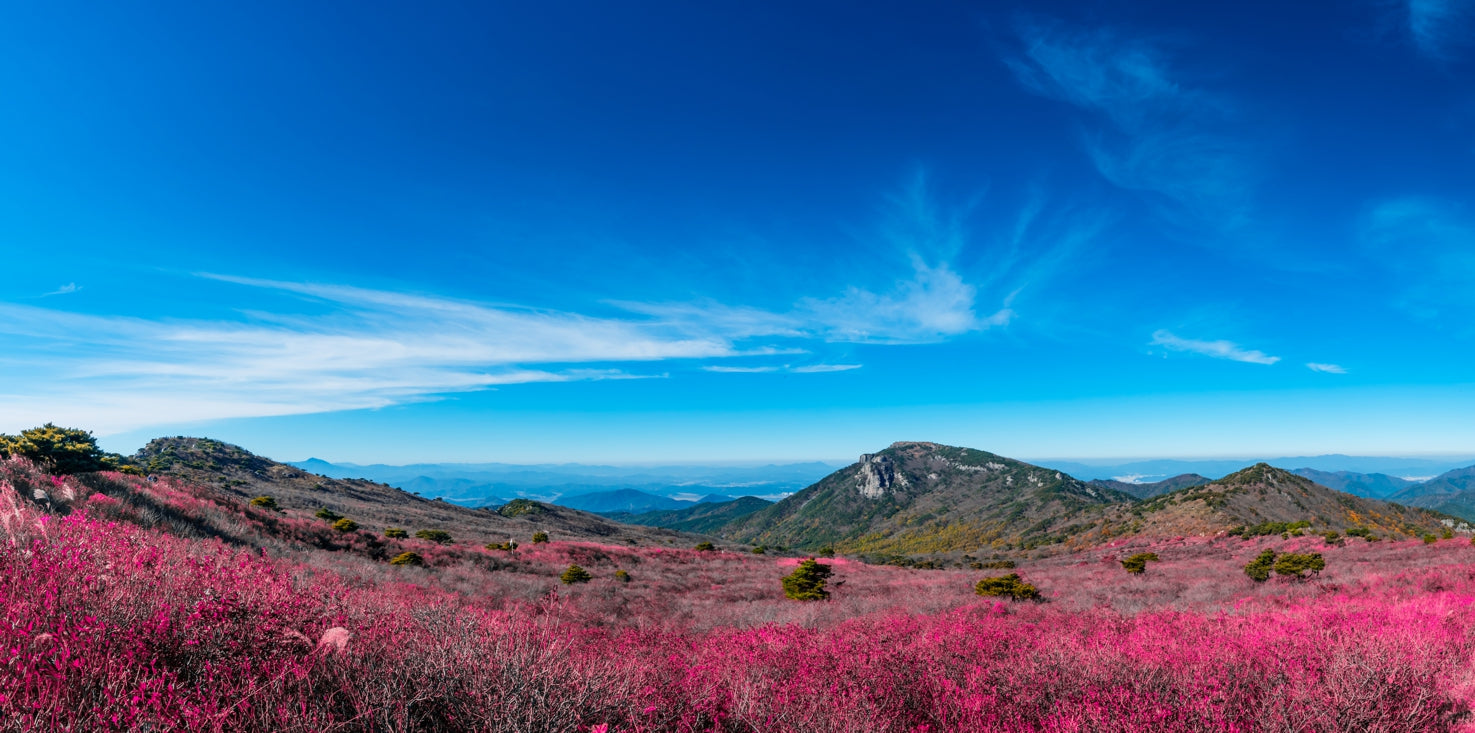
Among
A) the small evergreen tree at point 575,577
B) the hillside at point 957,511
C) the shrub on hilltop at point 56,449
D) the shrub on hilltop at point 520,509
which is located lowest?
the hillside at point 957,511

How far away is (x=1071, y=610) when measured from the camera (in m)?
16.2

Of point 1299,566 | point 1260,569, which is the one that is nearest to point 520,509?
point 1260,569

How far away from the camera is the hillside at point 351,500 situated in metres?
44.2

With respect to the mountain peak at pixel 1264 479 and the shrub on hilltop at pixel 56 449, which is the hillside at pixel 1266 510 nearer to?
the mountain peak at pixel 1264 479

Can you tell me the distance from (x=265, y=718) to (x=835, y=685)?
5.33 meters

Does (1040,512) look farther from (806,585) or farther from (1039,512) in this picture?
(806,585)

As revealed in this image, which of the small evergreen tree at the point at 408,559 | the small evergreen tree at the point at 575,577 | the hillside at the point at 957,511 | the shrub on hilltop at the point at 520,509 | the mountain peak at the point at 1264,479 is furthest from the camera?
the hillside at the point at 957,511

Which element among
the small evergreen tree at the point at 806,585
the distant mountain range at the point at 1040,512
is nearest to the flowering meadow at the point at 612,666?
the small evergreen tree at the point at 806,585

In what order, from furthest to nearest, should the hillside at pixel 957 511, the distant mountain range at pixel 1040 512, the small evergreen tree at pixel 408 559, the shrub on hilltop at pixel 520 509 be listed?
the hillside at pixel 957 511
the shrub on hilltop at pixel 520 509
the distant mountain range at pixel 1040 512
the small evergreen tree at pixel 408 559

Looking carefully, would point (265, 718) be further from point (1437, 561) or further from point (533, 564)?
point (1437, 561)

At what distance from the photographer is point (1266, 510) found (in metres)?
63.0

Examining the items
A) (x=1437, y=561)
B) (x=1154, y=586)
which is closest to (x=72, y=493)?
(x=1154, y=586)

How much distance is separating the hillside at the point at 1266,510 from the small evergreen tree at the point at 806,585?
5313 centimetres

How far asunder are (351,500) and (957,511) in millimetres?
140176
